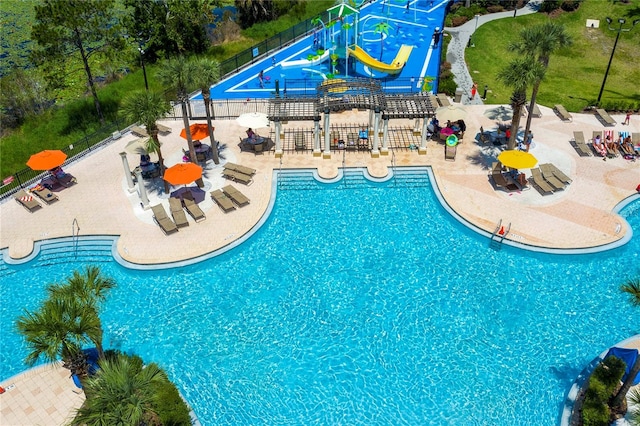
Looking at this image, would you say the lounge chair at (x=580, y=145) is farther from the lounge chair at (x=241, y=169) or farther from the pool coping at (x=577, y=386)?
the lounge chair at (x=241, y=169)

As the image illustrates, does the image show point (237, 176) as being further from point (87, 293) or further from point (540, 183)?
point (540, 183)

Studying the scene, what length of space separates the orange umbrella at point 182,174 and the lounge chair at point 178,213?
130cm

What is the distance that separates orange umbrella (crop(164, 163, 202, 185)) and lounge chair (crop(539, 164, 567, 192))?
71.4 ft

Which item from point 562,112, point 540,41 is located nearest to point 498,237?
point 540,41

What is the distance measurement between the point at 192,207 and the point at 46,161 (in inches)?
392

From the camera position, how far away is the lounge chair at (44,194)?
30.3 metres

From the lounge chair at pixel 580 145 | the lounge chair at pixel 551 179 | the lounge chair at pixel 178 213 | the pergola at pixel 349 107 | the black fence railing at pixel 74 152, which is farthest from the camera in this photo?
the lounge chair at pixel 580 145

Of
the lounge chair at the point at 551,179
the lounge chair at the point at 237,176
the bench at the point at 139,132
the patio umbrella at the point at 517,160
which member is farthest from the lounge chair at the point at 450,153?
the bench at the point at 139,132

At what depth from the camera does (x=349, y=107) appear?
108ft

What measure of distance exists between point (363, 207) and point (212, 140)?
10961 millimetres

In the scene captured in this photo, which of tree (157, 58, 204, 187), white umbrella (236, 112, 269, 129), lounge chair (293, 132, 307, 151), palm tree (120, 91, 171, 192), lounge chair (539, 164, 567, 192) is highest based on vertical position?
tree (157, 58, 204, 187)

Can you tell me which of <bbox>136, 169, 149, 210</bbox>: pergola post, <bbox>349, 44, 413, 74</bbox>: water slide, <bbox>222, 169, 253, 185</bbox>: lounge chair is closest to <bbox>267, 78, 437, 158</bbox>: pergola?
<bbox>222, 169, 253, 185</bbox>: lounge chair

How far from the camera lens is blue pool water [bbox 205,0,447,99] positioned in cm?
4469

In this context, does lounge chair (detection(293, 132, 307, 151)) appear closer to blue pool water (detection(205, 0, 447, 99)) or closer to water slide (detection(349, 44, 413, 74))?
blue pool water (detection(205, 0, 447, 99))
